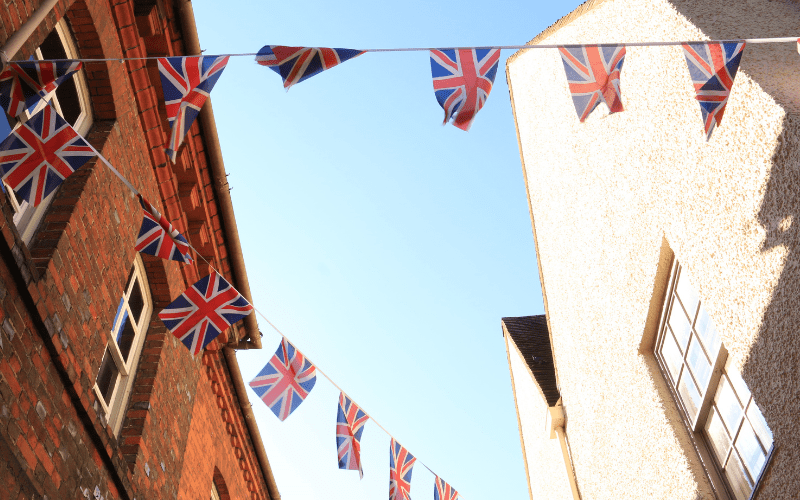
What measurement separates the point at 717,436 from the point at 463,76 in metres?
3.79

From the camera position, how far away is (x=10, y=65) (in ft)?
12.2

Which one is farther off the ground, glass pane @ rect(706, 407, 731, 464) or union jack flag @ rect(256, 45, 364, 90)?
union jack flag @ rect(256, 45, 364, 90)

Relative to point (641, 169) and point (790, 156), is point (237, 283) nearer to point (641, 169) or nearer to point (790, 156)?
point (641, 169)

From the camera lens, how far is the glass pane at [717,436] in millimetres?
5340

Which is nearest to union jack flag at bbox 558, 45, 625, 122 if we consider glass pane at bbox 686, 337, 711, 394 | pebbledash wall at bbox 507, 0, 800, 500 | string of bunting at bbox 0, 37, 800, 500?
string of bunting at bbox 0, 37, 800, 500

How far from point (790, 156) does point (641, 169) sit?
2.10m

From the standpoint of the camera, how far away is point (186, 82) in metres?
4.20

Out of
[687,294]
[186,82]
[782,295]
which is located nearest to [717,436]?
[687,294]

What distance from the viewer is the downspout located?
613 centimetres

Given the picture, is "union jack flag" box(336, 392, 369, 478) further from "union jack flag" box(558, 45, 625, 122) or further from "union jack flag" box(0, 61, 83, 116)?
"union jack flag" box(0, 61, 83, 116)

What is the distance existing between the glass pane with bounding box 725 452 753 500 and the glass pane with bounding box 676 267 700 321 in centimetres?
122

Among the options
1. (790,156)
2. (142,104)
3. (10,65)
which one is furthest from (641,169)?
(10,65)

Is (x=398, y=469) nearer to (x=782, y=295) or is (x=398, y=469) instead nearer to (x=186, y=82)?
(x=782, y=295)

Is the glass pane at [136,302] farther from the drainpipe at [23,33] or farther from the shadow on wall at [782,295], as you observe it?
the shadow on wall at [782,295]
